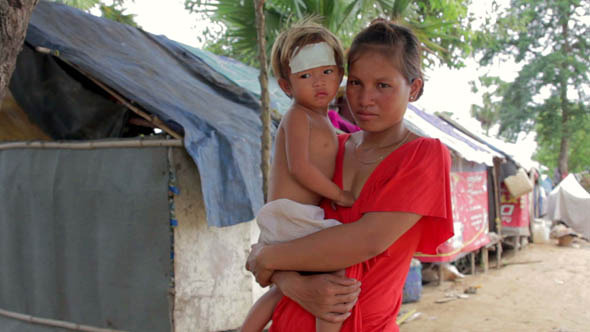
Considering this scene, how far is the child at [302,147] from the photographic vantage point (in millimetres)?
1577

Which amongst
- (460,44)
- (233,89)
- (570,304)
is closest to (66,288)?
(233,89)

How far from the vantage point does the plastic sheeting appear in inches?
173

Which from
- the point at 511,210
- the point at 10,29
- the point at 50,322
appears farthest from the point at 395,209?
the point at 511,210

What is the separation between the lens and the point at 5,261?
198 inches

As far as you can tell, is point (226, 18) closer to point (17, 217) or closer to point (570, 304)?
point (17, 217)

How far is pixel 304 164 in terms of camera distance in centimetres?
166

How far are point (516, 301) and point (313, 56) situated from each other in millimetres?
7775

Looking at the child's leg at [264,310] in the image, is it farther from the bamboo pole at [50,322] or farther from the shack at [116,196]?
the bamboo pole at [50,322]

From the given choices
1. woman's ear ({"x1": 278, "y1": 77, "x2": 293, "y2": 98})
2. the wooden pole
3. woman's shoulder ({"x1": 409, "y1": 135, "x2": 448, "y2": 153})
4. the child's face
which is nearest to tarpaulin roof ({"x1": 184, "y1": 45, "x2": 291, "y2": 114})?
the wooden pole

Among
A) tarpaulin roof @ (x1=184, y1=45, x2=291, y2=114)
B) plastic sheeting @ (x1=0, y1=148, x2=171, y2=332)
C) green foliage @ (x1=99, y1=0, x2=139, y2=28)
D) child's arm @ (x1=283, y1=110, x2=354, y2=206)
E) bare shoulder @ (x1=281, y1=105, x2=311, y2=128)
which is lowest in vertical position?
plastic sheeting @ (x1=0, y1=148, x2=171, y2=332)

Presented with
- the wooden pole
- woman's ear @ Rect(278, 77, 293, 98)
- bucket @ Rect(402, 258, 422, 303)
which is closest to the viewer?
woman's ear @ Rect(278, 77, 293, 98)

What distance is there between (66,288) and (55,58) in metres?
2.13

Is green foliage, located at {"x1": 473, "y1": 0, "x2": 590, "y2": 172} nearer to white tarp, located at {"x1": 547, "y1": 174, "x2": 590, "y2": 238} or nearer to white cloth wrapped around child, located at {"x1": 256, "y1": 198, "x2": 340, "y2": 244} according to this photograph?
white tarp, located at {"x1": 547, "y1": 174, "x2": 590, "y2": 238}

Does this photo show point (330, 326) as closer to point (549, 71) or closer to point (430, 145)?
point (430, 145)
